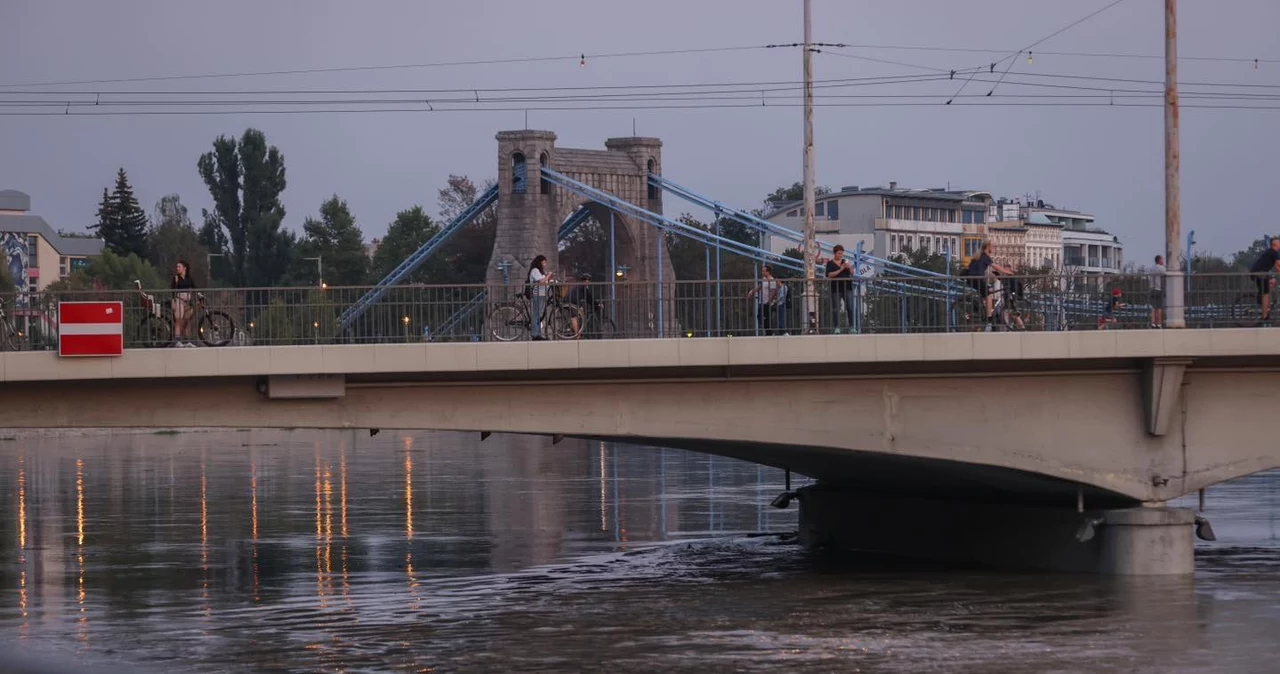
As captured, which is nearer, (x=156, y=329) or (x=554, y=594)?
(x=156, y=329)

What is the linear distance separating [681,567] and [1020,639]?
31.3 feet

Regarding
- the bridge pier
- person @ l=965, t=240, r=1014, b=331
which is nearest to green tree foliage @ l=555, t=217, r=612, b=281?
the bridge pier

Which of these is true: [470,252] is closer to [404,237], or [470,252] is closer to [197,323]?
[404,237]

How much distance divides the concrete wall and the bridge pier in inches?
21.7

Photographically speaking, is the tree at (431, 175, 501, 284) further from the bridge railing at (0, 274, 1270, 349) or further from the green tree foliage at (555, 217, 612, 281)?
the bridge railing at (0, 274, 1270, 349)

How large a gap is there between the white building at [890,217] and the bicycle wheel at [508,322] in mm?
122334

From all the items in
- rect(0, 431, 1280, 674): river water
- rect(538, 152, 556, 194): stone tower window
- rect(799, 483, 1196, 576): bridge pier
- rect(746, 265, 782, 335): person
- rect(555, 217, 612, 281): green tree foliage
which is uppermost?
rect(538, 152, 556, 194): stone tower window

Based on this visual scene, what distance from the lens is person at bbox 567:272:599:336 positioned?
25.3 m

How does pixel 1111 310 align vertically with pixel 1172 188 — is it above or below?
below

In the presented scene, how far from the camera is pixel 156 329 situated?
78.6 feet

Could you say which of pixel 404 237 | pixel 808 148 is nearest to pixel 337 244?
pixel 404 237

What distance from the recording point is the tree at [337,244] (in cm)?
13038

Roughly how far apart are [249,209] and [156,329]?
3889 inches

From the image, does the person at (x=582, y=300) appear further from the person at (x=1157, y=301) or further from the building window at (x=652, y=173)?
the building window at (x=652, y=173)
